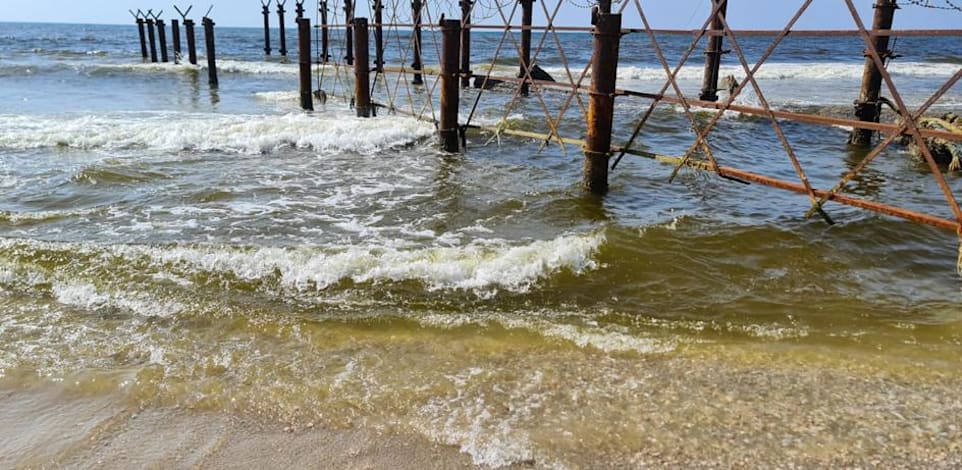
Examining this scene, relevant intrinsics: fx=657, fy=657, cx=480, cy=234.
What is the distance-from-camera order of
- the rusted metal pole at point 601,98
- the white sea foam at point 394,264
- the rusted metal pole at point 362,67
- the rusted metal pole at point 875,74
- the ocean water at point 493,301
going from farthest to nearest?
the rusted metal pole at point 362,67, the rusted metal pole at point 875,74, the rusted metal pole at point 601,98, the white sea foam at point 394,264, the ocean water at point 493,301

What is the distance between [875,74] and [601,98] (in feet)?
18.7

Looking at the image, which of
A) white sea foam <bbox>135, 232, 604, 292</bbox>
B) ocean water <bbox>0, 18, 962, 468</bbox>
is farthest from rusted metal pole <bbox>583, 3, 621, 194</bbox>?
white sea foam <bbox>135, 232, 604, 292</bbox>

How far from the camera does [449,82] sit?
9156 millimetres

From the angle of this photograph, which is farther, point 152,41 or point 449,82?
point 152,41

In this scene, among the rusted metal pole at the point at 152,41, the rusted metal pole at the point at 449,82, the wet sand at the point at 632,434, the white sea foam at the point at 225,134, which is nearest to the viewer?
the wet sand at the point at 632,434

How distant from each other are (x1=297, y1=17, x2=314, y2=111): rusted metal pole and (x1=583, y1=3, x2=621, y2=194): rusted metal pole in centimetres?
857

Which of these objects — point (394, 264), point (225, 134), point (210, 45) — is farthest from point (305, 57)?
point (394, 264)

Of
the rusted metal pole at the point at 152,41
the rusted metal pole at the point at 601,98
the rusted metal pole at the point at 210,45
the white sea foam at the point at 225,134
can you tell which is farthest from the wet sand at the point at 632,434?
the rusted metal pole at the point at 152,41

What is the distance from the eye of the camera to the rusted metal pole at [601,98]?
21.8 feet

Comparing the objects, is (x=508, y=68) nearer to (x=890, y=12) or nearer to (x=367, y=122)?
(x=367, y=122)

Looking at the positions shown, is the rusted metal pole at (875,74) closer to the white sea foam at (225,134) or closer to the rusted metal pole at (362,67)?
the white sea foam at (225,134)

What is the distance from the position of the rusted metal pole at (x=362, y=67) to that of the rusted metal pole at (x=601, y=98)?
569 centimetres

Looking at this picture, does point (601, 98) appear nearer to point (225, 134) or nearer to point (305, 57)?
point (225, 134)

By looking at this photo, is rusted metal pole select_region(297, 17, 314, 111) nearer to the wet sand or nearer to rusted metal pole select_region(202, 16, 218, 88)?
rusted metal pole select_region(202, 16, 218, 88)
